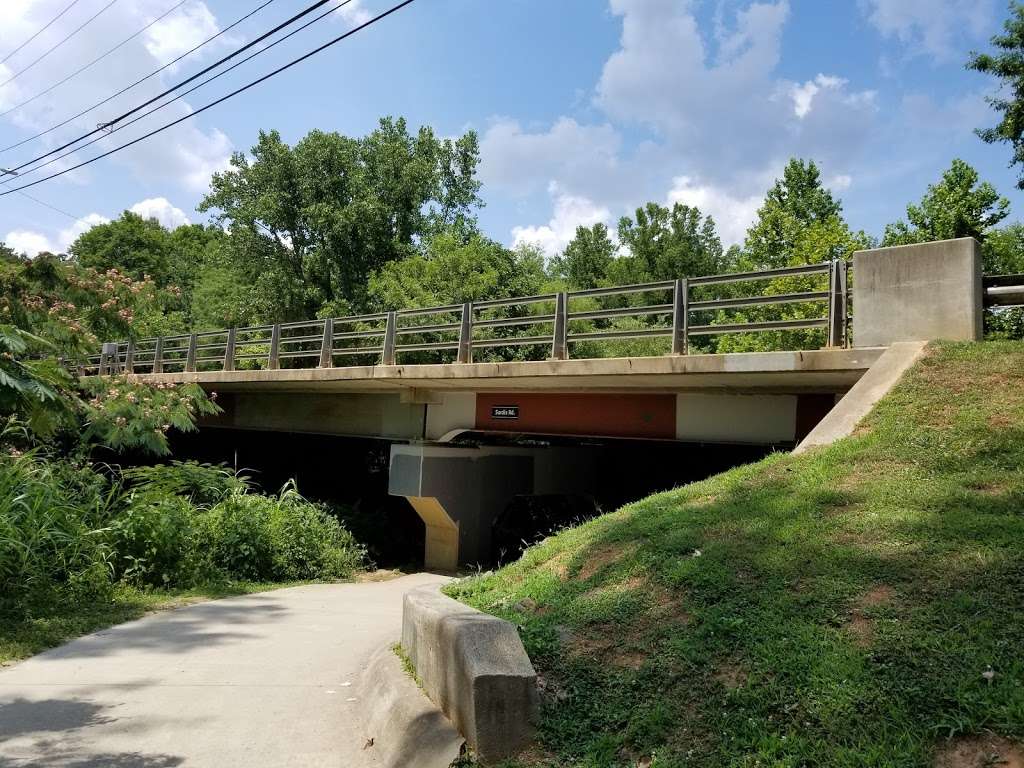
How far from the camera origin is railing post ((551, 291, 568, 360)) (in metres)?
11.8

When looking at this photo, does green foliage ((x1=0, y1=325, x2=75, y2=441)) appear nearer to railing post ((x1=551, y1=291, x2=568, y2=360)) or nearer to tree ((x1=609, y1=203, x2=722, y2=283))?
railing post ((x1=551, y1=291, x2=568, y2=360))

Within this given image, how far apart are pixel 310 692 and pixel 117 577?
5.45 m

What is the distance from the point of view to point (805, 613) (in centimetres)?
429

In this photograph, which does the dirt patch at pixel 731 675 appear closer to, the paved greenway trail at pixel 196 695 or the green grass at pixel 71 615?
the paved greenway trail at pixel 196 695

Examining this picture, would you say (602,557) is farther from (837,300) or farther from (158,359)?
(158,359)

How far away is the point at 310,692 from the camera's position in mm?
6020

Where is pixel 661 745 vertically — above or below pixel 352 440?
below

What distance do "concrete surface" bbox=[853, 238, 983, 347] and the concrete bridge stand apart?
15 millimetres

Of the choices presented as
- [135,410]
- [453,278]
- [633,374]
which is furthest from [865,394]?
[453,278]

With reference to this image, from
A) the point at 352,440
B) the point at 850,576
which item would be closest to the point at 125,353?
the point at 352,440

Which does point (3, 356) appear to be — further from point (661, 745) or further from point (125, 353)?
point (125, 353)

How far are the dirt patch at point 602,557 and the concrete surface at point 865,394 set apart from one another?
226 cm

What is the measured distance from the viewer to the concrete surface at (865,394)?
24.1ft

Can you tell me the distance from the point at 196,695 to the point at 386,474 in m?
19.0
